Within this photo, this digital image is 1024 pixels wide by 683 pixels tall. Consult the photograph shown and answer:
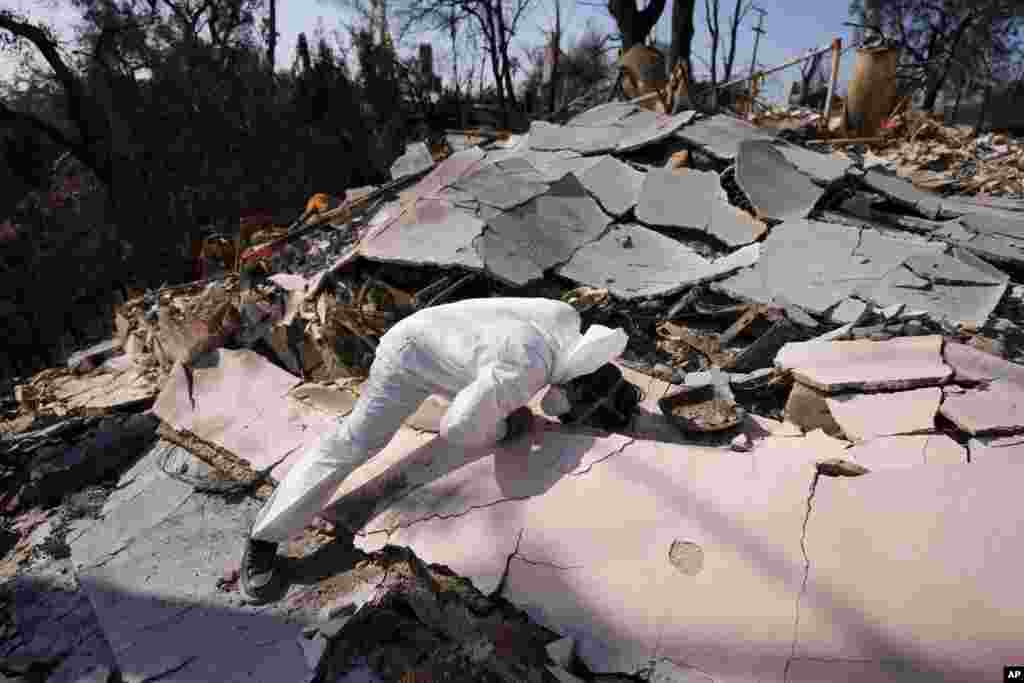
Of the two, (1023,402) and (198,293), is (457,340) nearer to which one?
(1023,402)

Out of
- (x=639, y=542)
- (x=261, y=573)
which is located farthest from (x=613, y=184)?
(x=261, y=573)

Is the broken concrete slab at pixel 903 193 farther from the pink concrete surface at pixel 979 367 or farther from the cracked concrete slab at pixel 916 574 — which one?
the cracked concrete slab at pixel 916 574

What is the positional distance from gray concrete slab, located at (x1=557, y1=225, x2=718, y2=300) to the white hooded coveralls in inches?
82.0

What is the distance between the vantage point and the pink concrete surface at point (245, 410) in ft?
11.1

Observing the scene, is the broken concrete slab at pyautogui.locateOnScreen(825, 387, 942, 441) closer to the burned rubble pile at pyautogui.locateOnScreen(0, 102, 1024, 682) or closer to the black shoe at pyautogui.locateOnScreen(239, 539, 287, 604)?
the burned rubble pile at pyautogui.locateOnScreen(0, 102, 1024, 682)

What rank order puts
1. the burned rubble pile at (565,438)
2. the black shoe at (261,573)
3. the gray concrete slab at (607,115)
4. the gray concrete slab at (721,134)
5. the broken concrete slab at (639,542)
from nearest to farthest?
the broken concrete slab at (639,542) < the burned rubble pile at (565,438) < the black shoe at (261,573) < the gray concrete slab at (721,134) < the gray concrete slab at (607,115)

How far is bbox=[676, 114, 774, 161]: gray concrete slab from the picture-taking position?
19.7 feet

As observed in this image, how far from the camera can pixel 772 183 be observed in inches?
218

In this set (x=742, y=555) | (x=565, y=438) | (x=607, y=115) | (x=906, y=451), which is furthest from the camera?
(x=607, y=115)

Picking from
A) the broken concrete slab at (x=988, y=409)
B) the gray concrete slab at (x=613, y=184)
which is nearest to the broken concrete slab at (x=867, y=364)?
the broken concrete slab at (x=988, y=409)

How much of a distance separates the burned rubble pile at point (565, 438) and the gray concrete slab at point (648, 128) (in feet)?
1.20

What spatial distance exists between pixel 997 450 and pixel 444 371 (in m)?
2.19

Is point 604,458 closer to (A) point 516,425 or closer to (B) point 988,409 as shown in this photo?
(A) point 516,425

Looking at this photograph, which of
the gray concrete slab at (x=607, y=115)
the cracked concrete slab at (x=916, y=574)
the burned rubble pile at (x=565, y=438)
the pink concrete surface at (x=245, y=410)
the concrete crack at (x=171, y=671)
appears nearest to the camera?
the cracked concrete slab at (x=916, y=574)
